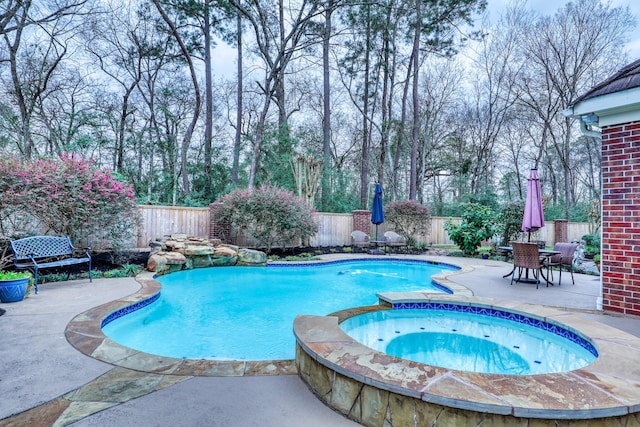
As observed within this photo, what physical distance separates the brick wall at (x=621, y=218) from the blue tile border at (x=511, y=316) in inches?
48.1

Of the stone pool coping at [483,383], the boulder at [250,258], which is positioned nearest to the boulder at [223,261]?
the boulder at [250,258]

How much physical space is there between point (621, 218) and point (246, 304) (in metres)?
5.24

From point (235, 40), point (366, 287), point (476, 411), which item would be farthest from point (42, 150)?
point (476, 411)

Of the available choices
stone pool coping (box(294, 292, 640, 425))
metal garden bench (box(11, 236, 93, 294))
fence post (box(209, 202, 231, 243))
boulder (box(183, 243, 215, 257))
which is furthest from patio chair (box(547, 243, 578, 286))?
fence post (box(209, 202, 231, 243))

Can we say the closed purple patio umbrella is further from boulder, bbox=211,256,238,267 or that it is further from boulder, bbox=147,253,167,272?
boulder, bbox=147,253,167,272

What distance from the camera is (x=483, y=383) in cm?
191

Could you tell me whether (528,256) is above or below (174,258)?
above

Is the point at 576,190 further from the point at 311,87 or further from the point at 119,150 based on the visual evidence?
the point at 119,150

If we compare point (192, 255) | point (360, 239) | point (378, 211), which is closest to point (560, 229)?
point (378, 211)

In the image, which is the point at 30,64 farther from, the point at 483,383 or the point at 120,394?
the point at 483,383

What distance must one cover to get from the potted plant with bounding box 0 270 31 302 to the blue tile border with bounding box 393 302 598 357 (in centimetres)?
493

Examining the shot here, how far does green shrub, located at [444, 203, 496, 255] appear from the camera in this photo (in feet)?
34.1

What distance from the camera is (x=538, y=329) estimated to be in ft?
11.6

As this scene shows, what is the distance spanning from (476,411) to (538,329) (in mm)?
2426
